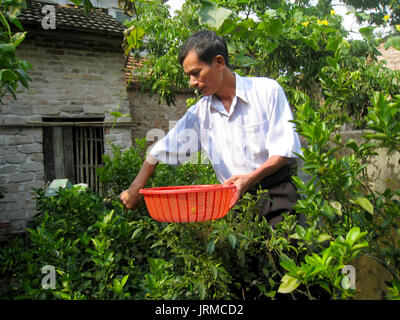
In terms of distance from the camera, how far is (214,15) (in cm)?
202

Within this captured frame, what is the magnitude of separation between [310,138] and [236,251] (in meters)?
0.58

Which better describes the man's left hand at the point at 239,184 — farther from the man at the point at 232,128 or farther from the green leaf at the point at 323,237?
the green leaf at the point at 323,237

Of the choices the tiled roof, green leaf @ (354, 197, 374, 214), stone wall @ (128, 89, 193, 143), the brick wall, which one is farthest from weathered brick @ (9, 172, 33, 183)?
the brick wall

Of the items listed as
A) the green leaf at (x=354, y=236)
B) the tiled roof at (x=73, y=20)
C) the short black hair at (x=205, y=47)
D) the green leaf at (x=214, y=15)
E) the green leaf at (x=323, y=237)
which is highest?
the tiled roof at (x=73, y=20)

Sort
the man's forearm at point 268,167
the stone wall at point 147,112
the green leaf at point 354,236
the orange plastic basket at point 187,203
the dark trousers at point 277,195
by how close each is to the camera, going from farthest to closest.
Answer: the stone wall at point 147,112
the dark trousers at point 277,195
the man's forearm at point 268,167
the orange plastic basket at point 187,203
the green leaf at point 354,236

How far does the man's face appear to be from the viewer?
181 centimetres

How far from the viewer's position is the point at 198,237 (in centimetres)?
149

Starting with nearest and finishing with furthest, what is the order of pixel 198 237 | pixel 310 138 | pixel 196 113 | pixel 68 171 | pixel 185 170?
pixel 310 138, pixel 198 237, pixel 196 113, pixel 185 170, pixel 68 171

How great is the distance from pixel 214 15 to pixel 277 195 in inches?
43.6

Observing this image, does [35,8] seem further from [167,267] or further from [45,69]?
[167,267]

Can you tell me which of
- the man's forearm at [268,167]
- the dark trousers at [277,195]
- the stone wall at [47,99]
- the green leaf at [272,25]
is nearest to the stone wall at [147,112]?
the stone wall at [47,99]

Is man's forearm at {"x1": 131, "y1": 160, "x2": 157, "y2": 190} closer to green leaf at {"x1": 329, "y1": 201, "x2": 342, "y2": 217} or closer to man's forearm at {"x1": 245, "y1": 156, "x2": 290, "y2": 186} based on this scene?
man's forearm at {"x1": 245, "y1": 156, "x2": 290, "y2": 186}

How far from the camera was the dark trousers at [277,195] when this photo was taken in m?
1.87
